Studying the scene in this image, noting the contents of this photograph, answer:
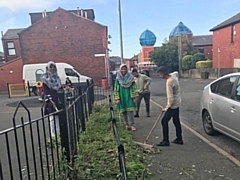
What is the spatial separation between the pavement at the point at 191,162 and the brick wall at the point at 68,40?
70.5 ft

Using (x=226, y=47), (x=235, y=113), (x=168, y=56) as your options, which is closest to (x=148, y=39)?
(x=168, y=56)

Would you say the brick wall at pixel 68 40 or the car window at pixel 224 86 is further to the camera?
the brick wall at pixel 68 40

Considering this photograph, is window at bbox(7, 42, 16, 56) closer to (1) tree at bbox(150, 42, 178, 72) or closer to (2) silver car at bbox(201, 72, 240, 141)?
(1) tree at bbox(150, 42, 178, 72)

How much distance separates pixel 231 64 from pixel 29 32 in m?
23.7

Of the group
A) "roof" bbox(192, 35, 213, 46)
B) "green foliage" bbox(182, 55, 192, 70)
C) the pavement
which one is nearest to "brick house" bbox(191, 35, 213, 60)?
"roof" bbox(192, 35, 213, 46)

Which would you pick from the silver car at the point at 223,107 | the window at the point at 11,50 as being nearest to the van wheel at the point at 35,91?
the window at the point at 11,50

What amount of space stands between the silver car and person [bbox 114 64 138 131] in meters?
1.78

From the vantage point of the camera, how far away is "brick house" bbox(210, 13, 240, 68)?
89.2 ft

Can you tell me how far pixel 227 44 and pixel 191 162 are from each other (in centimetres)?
2853

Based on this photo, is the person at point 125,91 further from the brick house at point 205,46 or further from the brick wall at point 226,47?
the brick house at point 205,46

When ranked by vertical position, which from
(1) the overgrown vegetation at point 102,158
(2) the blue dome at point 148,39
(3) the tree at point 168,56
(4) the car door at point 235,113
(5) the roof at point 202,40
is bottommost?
(1) the overgrown vegetation at point 102,158

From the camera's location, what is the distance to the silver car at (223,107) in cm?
450

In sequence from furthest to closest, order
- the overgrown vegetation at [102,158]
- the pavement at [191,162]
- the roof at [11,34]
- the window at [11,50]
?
1. the roof at [11,34]
2. the window at [11,50]
3. the pavement at [191,162]
4. the overgrown vegetation at [102,158]

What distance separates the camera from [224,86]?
5.24 m
